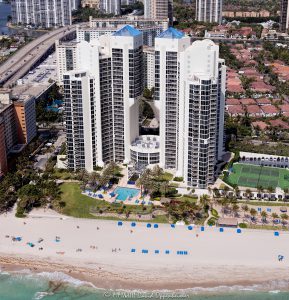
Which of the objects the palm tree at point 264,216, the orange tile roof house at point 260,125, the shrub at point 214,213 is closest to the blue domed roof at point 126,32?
the shrub at point 214,213

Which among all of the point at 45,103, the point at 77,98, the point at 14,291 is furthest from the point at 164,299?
the point at 45,103

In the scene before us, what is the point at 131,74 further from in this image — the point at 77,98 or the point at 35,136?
the point at 35,136

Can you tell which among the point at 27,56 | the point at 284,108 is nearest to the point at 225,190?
the point at 284,108

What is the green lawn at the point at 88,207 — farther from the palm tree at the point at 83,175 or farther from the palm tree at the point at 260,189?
the palm tree at the point at 260,189

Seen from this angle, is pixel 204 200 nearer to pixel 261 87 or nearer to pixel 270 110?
pixel 270 110

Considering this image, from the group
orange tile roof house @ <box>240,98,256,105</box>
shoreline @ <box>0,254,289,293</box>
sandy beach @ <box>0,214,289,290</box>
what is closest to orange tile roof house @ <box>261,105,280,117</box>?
orange tile roof house @ <box>240,98,256,105</box>

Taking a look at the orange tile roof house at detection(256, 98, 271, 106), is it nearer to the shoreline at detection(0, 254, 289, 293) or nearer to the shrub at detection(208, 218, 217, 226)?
the shrub at detection(208, 218, 217, 226)
